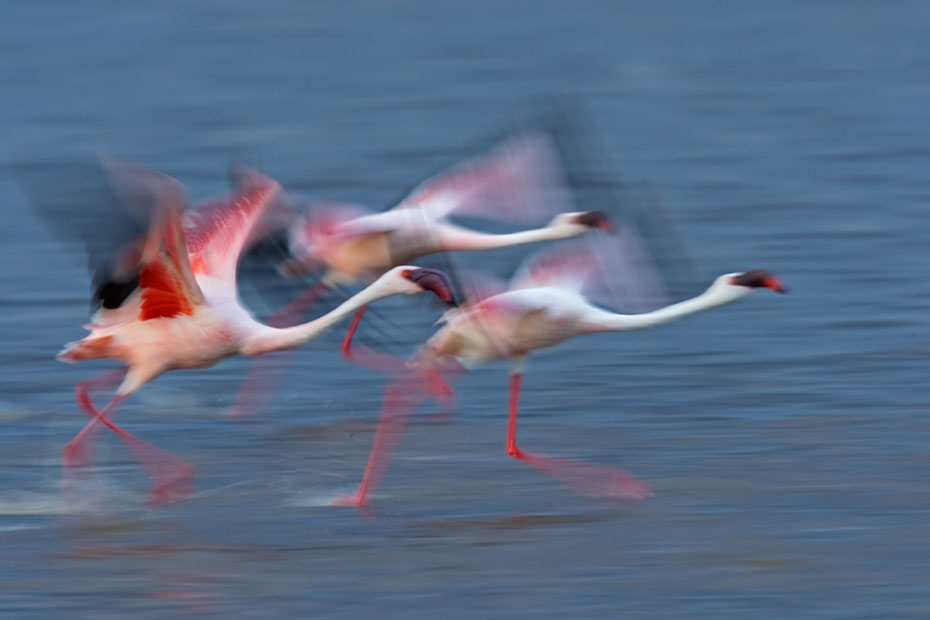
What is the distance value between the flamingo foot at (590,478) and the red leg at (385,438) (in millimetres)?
525

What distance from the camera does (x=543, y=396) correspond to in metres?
10.4

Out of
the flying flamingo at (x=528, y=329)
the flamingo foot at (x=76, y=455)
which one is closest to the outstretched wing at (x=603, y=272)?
the flying flamingo at (x=528, y=329)

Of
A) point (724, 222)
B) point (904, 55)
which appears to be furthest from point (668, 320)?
point (904, 55)

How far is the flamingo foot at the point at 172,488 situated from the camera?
865 centimetres

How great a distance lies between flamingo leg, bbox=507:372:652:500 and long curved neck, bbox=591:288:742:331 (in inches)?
19.3

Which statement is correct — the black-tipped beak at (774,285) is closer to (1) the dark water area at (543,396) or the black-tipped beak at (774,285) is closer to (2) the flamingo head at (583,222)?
(1) the dark water area at (543,396)

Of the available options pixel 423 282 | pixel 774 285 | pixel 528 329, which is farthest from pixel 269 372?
pixel 774 285

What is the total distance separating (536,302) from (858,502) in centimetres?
161

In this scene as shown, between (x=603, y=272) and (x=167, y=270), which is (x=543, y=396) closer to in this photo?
(x=603, y=272)

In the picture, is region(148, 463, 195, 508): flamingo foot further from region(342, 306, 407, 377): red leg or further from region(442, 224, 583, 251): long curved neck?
region(442, 224, 583, 251): long curved neck

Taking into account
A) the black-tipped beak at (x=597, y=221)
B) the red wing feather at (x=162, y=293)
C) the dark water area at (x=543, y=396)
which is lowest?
the dark water area at (x=543, y=396)

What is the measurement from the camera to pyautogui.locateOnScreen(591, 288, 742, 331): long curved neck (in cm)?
920

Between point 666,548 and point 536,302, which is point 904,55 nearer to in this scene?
point 536,302

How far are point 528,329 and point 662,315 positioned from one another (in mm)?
550
